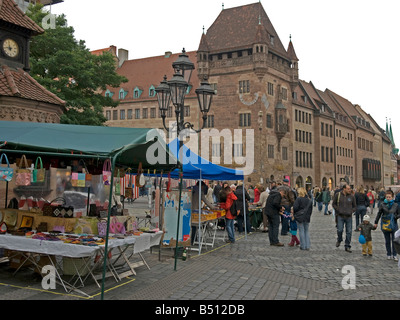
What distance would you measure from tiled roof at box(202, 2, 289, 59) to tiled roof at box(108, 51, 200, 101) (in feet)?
22.7

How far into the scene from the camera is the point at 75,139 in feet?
24.8

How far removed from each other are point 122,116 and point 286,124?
2429 centimetres

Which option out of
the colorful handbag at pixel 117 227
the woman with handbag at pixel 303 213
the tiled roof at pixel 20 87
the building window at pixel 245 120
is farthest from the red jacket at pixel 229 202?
the building window at pixel 245 120

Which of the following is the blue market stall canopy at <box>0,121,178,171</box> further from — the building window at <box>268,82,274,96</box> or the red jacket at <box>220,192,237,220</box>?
the building window at <box>268,82,274,96</box>

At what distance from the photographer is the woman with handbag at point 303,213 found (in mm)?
11820

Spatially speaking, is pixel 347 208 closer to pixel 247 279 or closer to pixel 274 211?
pixel 274 211

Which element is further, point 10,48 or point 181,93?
point 10,48

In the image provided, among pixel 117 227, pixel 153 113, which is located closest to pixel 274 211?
pixel 117 227

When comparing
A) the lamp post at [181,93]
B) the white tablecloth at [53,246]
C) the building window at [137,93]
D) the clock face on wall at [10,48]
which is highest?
the building window at [137,93]

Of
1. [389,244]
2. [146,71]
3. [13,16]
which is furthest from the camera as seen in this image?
[146,71]

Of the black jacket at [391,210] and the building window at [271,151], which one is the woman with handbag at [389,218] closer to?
the black jacket at [391,210]

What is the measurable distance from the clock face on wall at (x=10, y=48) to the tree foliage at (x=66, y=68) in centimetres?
834

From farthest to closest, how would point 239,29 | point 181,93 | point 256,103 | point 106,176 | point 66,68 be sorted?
point 239,29 < point 256,103 < point 66,68 < point 181,93 < point 106,176

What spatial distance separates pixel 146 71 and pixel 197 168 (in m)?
54.8
